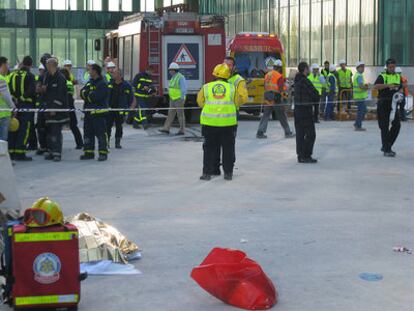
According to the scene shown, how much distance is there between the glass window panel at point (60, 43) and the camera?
51281mm

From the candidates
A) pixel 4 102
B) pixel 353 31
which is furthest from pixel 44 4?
pixel 4 102

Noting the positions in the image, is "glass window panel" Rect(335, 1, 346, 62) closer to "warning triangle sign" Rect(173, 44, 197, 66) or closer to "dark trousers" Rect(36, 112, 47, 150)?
"warning triangle sign" Rect(173, 44, 197, 66)

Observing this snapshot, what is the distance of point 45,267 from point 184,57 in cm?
1834

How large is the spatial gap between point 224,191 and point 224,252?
5.48 meters

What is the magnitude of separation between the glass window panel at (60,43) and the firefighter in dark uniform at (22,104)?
118 feet

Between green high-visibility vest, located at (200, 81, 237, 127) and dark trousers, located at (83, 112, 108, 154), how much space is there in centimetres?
316

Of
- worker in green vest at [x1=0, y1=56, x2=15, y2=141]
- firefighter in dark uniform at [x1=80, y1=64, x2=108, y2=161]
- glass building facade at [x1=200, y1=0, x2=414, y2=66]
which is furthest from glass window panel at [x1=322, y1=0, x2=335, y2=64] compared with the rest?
worker in green vest at [x1=0, y1=56, x2=15, y2=141]

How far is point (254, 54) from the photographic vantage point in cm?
2697

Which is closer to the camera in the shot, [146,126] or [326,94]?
[146,126]

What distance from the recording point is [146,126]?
22828 millimetres

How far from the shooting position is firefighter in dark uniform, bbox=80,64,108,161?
15.6 m

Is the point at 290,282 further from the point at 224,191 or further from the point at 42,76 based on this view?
the point at 42,76

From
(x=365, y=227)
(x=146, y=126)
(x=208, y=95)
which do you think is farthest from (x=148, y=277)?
(x=146, y=126)

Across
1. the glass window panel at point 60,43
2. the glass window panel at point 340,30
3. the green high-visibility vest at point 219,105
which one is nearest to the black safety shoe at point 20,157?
the green high-visibility vest at point 219,105
